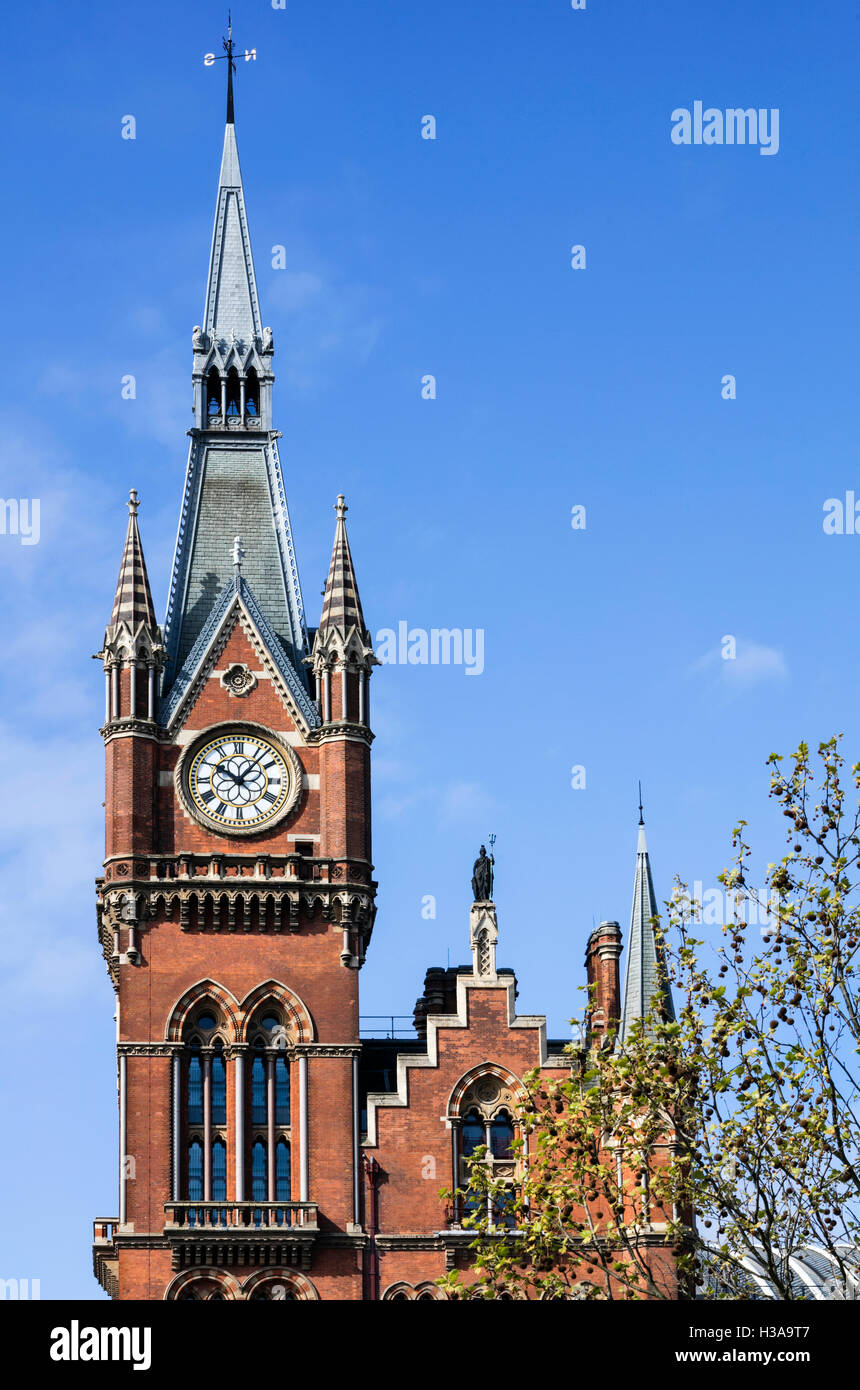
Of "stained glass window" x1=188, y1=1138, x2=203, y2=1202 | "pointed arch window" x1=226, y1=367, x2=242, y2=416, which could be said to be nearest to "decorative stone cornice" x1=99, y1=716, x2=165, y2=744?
"stained glass window" x1=188, y1=1138, x2=203, y2=1202

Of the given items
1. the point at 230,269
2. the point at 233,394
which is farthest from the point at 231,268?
the point at 233,394

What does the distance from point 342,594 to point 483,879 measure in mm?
9555

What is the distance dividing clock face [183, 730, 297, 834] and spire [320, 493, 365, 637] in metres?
4.27

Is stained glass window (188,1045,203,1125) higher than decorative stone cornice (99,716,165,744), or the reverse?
decorative stone cornice (99,716,165,744)

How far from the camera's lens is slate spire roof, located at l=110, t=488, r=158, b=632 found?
76.2 m

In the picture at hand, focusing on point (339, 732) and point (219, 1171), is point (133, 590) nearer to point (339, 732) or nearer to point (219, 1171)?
point (339, 732)

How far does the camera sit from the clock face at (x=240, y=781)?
2931 inches

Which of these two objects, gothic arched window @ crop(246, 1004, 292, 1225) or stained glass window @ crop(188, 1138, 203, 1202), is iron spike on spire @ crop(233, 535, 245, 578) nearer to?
gothic arched window @ crop(246, 1004, 292, 1225)

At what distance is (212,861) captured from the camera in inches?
2891

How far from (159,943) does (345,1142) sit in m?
7.59

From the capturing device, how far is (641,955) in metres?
73.6

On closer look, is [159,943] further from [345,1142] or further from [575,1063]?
[575,1063]

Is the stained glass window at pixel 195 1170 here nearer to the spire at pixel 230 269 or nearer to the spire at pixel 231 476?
the spire at pixel 231 476

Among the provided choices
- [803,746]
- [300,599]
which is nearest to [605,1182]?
[803,746]
